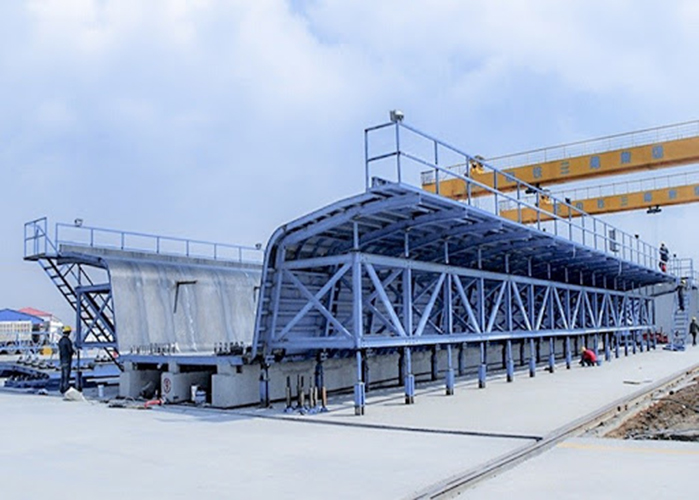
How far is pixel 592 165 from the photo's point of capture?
28.9 meters

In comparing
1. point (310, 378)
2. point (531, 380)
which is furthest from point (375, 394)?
point (531, 380)

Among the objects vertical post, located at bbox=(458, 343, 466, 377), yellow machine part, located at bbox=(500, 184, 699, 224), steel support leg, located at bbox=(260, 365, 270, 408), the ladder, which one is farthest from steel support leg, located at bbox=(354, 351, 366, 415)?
the ladder

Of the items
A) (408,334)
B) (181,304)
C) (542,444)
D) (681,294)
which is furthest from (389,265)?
(681,294)

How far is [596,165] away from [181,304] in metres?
17.7

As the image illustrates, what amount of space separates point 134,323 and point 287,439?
11132 millimetres

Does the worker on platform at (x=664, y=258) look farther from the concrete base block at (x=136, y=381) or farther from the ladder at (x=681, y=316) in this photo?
the concrete base block at (x=136, y=381)

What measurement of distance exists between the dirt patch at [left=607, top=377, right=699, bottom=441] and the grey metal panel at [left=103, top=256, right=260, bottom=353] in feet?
41.8

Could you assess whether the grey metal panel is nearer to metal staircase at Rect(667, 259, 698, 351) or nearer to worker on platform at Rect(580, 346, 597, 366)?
worker on platform at Rect(580, 346, 597, 366)

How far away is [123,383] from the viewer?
55.7 feet

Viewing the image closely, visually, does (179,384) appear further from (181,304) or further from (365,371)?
(181,304)

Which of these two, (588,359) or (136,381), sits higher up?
(136,381)

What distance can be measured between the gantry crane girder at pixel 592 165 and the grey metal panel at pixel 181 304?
9.55 meters

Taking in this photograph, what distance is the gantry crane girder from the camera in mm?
26547

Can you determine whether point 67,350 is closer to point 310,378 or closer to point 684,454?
point 310,378
